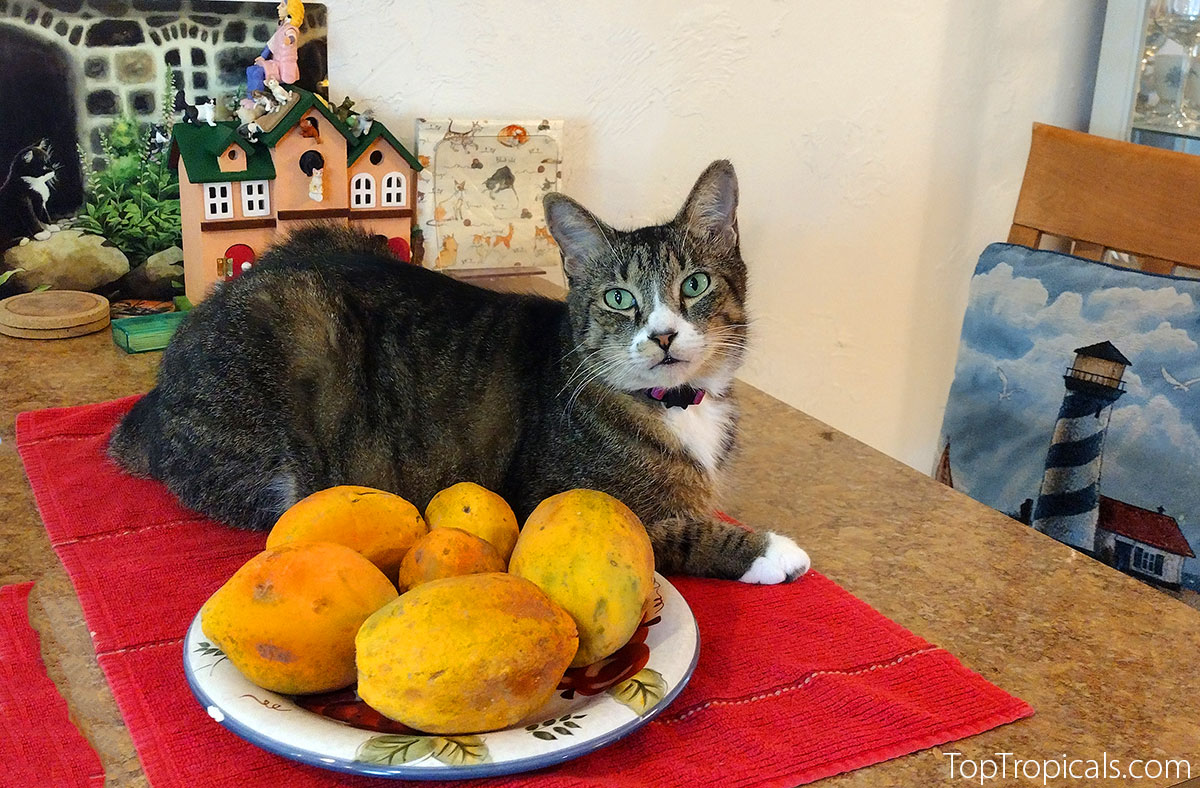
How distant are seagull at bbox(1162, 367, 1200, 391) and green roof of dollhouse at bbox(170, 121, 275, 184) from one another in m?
1.40

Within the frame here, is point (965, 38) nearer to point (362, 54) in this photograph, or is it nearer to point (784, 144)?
point (784, 144)

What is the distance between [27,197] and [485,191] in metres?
0.75

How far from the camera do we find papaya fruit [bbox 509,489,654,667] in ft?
2.51

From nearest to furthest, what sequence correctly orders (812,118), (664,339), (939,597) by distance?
1. (939,597)
2. (664,339)
3. (812,118)

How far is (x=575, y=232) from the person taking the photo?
132cm

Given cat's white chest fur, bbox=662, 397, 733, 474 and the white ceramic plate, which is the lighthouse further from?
the white ceramic plate

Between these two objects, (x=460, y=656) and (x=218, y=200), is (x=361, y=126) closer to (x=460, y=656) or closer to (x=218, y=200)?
(x=218, y=200)

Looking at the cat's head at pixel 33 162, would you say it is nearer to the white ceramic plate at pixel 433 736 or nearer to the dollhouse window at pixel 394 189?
the dollhouse window at pixel 394 189

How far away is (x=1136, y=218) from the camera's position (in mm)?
1599

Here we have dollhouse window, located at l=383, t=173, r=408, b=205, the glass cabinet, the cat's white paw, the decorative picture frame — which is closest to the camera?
the cat's white paw

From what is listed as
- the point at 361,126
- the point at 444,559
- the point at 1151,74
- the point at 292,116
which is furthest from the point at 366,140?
the point at 1151,74

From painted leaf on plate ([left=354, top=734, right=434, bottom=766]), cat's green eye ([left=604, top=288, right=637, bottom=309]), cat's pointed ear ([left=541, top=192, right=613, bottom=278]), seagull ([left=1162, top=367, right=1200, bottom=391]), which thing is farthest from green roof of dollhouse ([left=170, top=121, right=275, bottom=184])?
seagull ([left=1162, top=367, right=1200, bottom=391])

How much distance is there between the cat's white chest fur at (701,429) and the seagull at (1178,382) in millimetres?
723

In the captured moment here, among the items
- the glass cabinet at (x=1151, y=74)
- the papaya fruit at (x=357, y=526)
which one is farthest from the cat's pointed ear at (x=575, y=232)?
the glass cabinet at (x=1151, y=74)
